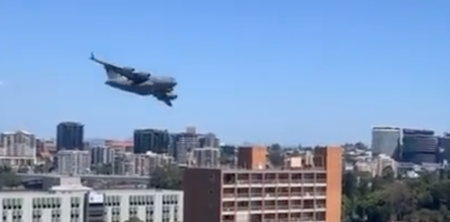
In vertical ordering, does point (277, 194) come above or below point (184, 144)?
below

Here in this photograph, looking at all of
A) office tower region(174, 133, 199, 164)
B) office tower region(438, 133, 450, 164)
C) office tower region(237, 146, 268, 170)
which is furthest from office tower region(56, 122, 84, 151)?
office tower region(237, 146, 268, 170)

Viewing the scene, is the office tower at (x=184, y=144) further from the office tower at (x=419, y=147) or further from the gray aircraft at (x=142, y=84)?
the gray aircraft at (x=142, y=84)

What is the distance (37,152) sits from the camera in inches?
1599

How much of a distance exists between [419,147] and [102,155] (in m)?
13.9

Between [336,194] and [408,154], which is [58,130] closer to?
[408,154]

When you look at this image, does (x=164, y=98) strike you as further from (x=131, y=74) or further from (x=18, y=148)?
(x=18, y=148)

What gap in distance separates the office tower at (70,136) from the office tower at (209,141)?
13.9ft

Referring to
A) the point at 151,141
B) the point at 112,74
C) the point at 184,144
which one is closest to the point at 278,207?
the point at 112,74

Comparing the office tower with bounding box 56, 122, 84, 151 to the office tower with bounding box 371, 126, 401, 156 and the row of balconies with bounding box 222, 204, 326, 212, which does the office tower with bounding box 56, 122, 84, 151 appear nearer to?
the office tower with bounding box 371, 126, 401, 156

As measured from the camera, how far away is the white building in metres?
18.2

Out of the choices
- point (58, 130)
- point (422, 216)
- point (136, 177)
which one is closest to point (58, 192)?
point (422, 216)

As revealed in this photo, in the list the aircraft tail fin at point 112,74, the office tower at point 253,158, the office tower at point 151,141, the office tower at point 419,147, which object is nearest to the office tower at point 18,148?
the office tower at point 151,141

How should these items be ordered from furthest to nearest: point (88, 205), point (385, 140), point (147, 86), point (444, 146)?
point (385, 140) → point (444, 146) → point (88, 205) → point (147, 86)

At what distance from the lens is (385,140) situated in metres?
50.1
